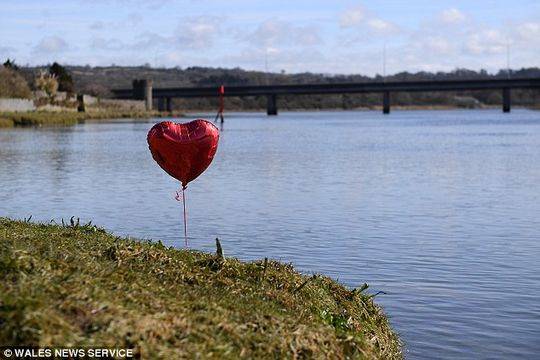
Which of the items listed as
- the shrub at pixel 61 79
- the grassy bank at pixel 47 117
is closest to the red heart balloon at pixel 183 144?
the grassy bank at pixel 47 117

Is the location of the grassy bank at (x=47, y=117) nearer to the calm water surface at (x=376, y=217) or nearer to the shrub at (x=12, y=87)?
the shrub at (x=12, y=87)

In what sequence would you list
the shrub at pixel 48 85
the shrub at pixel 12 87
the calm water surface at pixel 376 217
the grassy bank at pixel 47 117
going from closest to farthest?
the calm water surface at pixel 376 217
the grassy bank at pixel 47 117
the shrub at pixel 12 87
the shrub at pixel 48 85

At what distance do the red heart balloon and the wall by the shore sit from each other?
340 feet

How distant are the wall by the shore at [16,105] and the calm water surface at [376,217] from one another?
62.5 meters

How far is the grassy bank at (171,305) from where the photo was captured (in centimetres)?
916

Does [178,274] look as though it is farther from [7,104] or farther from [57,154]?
[7,104]

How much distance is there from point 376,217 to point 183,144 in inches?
436

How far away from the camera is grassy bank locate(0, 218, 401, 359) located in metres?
9.16

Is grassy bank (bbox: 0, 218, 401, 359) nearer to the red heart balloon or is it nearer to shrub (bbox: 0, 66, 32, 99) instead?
the red heart balloon

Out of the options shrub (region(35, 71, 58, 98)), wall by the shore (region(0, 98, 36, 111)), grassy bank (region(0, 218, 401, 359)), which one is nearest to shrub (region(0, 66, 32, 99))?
wall by the shore (region(0, 98, 36, 111))

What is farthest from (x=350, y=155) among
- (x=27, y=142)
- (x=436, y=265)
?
(x=436, y=265)

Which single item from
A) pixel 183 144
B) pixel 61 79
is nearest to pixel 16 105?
pixel 61 79

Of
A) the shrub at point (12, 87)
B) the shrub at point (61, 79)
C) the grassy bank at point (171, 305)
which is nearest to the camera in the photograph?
the grassy bank at point (171, 305)

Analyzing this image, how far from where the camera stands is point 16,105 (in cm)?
12400
